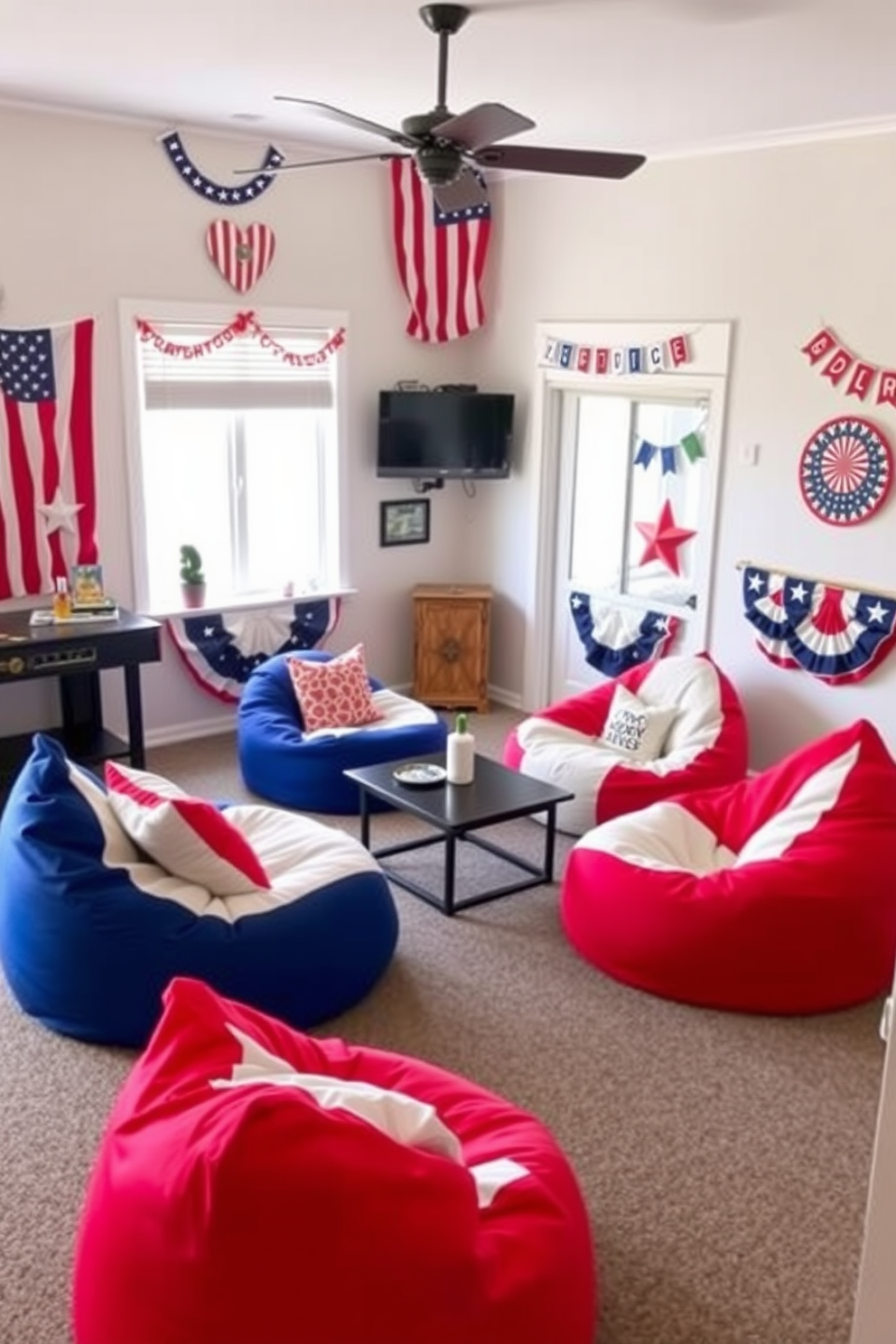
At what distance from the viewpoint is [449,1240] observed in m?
2.01

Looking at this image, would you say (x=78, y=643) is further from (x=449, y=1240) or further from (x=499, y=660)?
(x=449, y=1240)

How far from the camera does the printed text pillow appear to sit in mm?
3371

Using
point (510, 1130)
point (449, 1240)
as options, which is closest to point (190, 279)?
point (510, 1130)

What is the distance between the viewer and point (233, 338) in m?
5.84

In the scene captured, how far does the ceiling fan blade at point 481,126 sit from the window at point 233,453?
265cm

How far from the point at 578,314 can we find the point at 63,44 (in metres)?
2.92

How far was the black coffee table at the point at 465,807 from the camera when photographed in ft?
13.5

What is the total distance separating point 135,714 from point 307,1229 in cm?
370

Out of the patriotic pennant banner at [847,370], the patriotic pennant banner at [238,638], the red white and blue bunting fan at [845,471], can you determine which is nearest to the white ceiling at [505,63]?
the patriotic pennant banner at [847,370]

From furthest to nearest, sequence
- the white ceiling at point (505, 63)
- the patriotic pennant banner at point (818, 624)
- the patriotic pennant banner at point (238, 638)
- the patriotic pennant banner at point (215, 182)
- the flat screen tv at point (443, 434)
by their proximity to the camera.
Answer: the flat screen tv at point (443, 434) → the patriotic pennant banner at point (238, 638) → the patriotic pennant banner at point (215, 182) → the patriotic pennant banner at point (818, 624) → the white ceiling at point (505, 63)

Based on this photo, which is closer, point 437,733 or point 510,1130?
point 510,1130

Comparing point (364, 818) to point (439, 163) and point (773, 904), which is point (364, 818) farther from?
point (439, 163)

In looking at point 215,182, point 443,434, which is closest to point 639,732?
point 443,434

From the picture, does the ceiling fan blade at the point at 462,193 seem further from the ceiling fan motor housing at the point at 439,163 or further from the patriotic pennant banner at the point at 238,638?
the patriotic pennant banner at the point at 238,638
